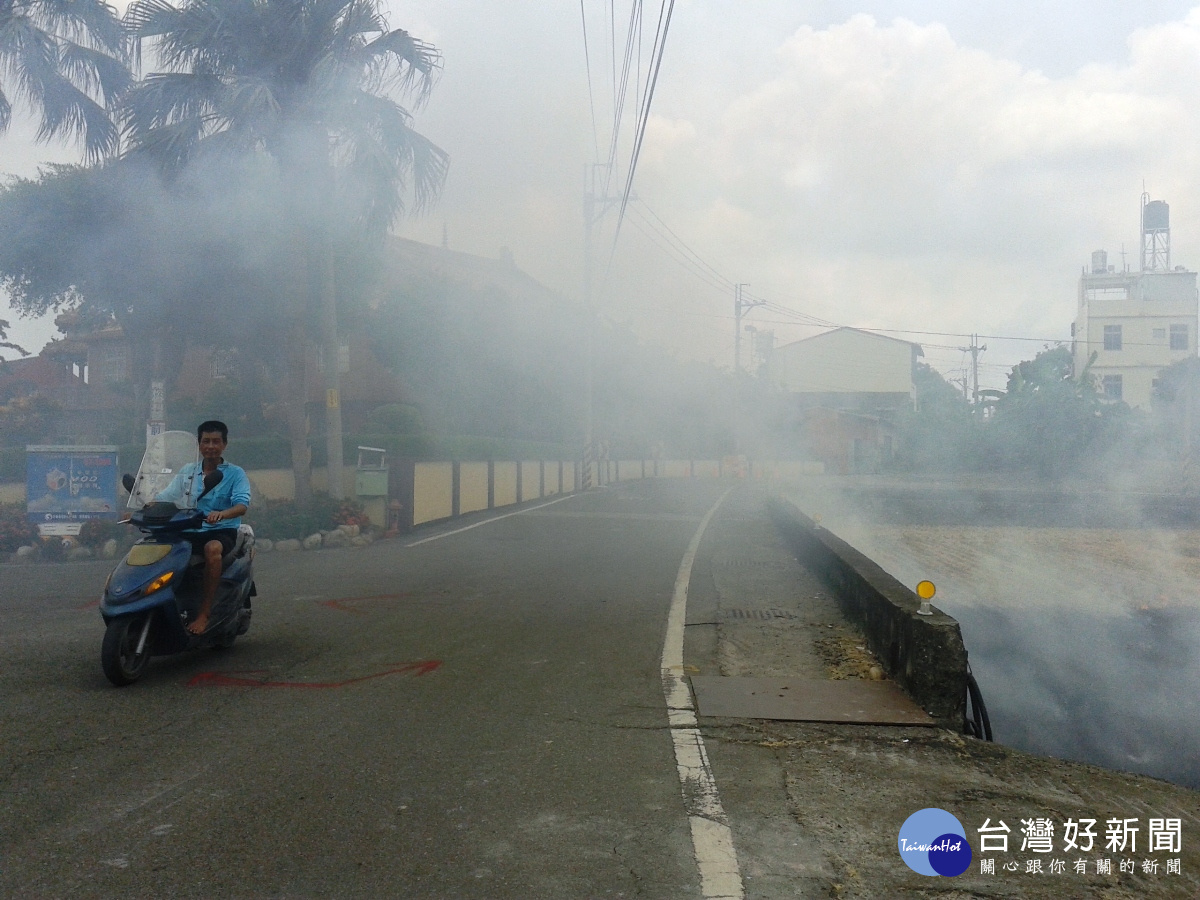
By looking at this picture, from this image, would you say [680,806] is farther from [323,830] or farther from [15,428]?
[15,428]

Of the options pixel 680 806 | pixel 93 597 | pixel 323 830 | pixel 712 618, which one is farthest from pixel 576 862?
pixel 93 597

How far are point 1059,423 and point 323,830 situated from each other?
32.9 meters

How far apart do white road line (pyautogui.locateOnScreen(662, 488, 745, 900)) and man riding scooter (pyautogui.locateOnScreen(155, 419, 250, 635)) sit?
2.74 m

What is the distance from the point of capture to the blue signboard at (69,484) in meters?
13.2

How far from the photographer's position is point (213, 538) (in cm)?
586

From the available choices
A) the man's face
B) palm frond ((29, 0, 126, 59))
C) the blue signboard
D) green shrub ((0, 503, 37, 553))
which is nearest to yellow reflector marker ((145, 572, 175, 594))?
the man's face

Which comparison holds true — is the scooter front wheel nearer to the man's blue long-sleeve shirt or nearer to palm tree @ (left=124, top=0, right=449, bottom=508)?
the man's blue long-sleeve shirt

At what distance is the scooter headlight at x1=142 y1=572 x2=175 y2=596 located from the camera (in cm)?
533

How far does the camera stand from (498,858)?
321cm

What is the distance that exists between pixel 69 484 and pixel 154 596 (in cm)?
929

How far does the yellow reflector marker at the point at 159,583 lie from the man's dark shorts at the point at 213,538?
35 cm

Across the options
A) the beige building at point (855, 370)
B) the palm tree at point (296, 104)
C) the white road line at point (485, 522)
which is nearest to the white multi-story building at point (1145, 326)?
the beige building at point (855, 370)

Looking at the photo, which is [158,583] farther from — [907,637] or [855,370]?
[855,370]

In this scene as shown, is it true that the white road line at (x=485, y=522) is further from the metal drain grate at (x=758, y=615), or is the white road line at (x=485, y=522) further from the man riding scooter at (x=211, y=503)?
the man riding scooter at (x=211, y=503)
